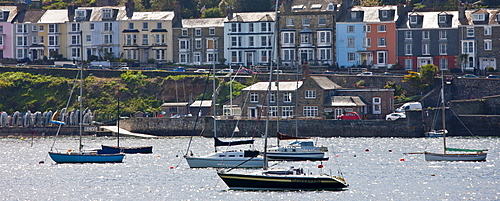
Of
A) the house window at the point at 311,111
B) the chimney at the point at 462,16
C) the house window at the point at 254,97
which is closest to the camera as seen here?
the house window at the point at 311,111

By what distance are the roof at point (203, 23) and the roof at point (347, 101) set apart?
27718 mm

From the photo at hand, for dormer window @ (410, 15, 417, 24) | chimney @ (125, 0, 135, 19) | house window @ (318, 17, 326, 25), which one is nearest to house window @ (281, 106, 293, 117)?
house window @ (318, 17, 326, 25)

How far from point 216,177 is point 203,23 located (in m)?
59.0

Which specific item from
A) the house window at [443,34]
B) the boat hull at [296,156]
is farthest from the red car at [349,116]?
the boat hull at [296,156]

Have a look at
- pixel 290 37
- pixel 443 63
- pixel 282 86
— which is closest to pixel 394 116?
pixel 282 86

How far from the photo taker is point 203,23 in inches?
4439

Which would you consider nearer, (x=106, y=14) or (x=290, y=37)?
(x=290, y=37)

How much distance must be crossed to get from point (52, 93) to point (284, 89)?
2981 cm

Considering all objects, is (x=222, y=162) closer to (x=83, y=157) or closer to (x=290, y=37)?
(x=83, y=157)

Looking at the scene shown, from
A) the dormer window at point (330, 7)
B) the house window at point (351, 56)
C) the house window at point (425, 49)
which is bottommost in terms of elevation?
the house window at point (351, 56)

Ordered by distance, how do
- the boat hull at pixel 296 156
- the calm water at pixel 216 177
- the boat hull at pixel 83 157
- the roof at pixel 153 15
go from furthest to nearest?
the roof at pixel 153 15
the boat hull at pixel 83 157
the boat hull at pixel 296 156
the calm water at pixel 216 177

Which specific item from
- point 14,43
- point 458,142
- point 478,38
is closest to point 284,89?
point 458,142

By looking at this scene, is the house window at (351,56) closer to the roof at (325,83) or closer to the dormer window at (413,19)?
the dormer window at (413,19)

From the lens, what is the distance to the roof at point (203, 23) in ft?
368
